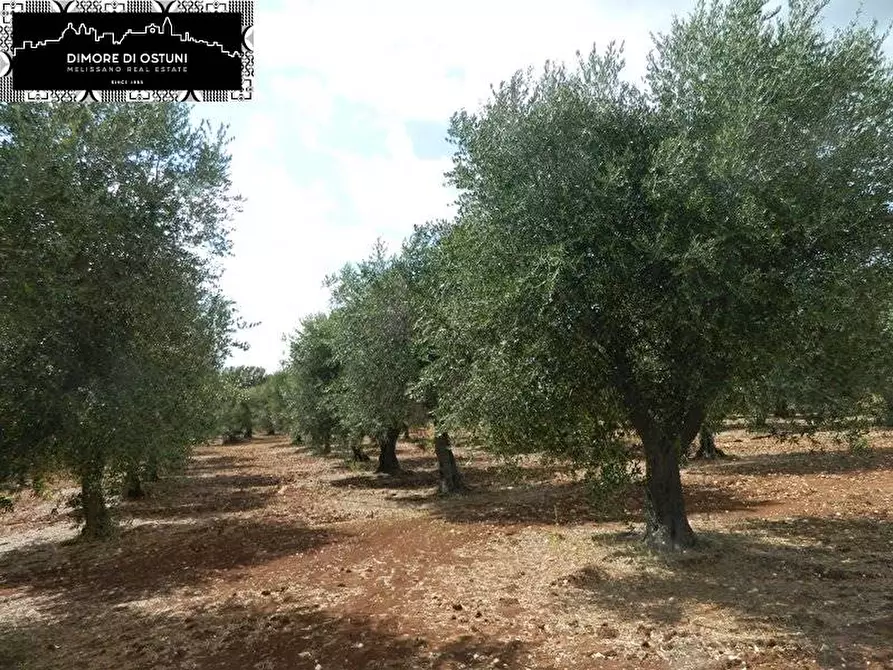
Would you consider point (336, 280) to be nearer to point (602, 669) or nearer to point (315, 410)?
point (315, 410)

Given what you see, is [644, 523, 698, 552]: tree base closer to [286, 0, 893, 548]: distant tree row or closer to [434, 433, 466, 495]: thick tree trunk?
[286, 0, 893, 548]: distant tree row

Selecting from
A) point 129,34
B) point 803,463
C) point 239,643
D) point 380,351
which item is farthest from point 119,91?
point 803,463

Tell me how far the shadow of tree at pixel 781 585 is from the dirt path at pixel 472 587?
0.05 meters

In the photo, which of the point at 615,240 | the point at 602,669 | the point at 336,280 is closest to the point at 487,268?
the point at 615,240

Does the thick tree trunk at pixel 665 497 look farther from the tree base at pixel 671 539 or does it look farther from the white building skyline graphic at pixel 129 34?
the white building skyline graphic at pixel 129 34

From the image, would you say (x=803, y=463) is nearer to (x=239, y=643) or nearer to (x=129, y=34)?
(x=239, y=643)

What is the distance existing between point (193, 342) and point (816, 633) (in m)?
12.3

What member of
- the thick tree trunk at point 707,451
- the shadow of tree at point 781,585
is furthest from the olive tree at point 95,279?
the thick tree trunk at point 707,451

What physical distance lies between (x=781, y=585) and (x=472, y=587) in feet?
19.6

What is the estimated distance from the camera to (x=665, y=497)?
1418cm

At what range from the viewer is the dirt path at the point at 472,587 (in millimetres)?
9344

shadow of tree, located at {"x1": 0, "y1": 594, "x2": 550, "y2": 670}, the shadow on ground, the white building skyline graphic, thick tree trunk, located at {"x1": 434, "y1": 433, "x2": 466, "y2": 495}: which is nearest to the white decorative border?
the white building skyline graphic

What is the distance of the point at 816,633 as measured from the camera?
9.23 m

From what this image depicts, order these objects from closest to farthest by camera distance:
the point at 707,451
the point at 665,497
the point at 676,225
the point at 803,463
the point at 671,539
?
1. the point at 676,225
2. the point at 671,539
3. the point at 665,497
4. the point at 803,463
5. the point at 707,451
